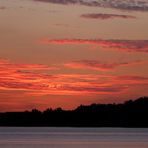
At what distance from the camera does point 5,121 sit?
187 metres

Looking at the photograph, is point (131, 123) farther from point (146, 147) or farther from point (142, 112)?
point (146, 147)

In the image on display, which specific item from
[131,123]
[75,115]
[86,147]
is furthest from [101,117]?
[86,147]

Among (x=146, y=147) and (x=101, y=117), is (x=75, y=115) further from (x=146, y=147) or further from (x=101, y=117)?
(x=146, y=147)

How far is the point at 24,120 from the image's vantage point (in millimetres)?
197125

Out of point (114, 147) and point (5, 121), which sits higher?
point (5, 121)

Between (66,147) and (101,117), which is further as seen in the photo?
(101,117)

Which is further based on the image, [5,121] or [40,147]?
[5,121]

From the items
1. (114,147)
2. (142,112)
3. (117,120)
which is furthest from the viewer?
(117,120)

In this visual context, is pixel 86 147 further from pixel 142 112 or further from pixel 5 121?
pixel 5 121

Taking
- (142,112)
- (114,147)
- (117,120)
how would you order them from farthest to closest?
(117,120) < (142,112) < (114,147)

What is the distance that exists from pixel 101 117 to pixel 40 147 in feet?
267

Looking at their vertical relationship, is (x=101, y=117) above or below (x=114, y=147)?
above

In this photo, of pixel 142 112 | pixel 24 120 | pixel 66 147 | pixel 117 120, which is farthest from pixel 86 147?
pixel 24 120

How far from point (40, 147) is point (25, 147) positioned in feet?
6.61
